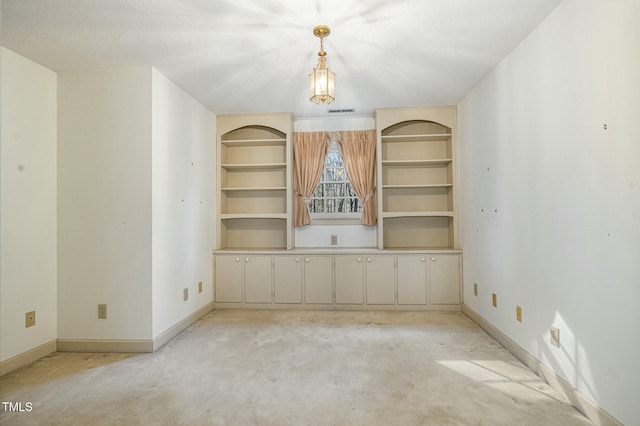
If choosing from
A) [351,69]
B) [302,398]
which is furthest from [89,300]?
[351,69]

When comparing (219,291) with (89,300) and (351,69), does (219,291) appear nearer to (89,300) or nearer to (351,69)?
(89,300)

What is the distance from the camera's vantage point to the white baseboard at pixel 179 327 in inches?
109

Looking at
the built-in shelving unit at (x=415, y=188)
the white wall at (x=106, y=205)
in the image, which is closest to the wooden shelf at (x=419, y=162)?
the built-in shelving unit at (x=415, y=188)

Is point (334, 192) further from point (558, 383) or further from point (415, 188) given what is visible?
point (558, 383)

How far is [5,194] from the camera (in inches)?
93.0

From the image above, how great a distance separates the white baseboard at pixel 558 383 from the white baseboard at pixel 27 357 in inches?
154

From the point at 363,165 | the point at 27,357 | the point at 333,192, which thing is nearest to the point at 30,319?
the point at 27,357

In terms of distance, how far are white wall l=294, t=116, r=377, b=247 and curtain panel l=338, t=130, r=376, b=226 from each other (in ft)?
0.43

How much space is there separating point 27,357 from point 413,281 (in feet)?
12.3

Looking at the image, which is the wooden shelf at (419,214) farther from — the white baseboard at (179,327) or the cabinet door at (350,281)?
the white baseboard at (179,327)

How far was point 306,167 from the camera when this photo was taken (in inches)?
166

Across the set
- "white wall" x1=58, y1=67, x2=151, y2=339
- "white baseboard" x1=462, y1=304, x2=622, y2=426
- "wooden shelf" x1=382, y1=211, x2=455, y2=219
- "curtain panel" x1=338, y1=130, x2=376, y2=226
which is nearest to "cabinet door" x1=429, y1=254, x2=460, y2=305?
"wooden shelf" x1=382, y1=211, x2=455, y2=219

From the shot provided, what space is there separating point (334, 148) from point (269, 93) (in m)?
1.27

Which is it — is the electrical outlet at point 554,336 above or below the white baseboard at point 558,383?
above
